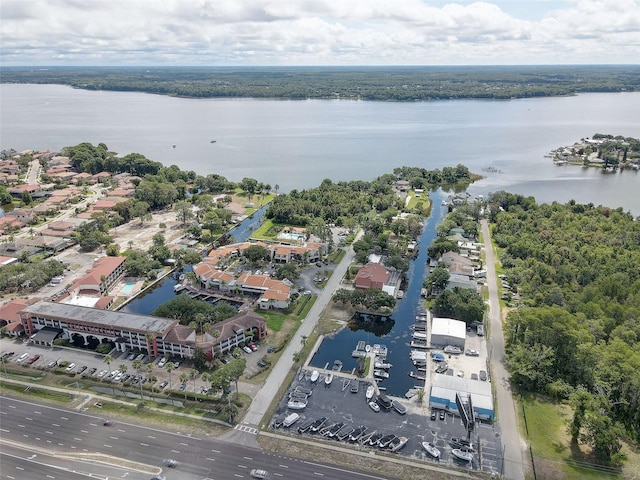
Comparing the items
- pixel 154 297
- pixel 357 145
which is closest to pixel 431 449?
pixel 154 297

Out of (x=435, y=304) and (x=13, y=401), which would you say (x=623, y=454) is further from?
(x=13, y=401)

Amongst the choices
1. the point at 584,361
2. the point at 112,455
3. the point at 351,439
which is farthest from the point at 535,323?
the point at 112,455

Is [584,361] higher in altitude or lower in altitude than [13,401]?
higher

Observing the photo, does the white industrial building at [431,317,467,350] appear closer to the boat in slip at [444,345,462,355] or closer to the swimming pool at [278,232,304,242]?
the boat in slip at [444,345,462,355]

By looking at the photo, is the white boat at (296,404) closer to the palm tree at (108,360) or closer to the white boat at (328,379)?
the white boat at (328,379)

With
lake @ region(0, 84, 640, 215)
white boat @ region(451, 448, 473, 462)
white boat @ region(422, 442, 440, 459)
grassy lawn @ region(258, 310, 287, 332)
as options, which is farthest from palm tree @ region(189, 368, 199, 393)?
lake @ region(0, 84, 640, 215)

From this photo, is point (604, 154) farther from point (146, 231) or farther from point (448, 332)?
point (146, 231)

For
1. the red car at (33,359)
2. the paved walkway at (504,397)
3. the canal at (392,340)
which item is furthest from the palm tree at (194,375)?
the paved walkway at (504,397)

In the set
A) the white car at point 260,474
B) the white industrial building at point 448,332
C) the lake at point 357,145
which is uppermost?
the lake at point 357,145
